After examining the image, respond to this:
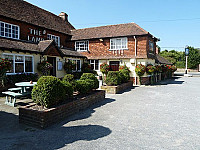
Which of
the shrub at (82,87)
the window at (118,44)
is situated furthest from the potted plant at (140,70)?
the shrub at (82,87)

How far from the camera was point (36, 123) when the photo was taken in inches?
190

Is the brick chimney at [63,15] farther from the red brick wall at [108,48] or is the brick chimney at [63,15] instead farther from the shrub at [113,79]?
the shrub at [113,79]

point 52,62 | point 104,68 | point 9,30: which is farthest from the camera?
point 104,68

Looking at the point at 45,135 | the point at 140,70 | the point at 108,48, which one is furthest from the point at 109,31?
the point at 45,135

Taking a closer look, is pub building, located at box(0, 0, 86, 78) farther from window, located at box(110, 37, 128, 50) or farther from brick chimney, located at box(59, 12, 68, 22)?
brick chimney, located at box(59, 12, 68, 22)

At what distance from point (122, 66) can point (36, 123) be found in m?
13.9

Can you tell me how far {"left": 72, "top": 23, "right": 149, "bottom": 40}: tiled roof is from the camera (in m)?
17.7

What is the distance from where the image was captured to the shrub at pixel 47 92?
5.18 meters

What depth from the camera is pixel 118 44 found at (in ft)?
60.8

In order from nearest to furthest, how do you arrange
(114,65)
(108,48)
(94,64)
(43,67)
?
(43,67)
(114,65)
(108,48)
(94,64)

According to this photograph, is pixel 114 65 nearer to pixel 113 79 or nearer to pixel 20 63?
pixel 113 79

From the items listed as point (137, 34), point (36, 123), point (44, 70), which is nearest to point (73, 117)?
point (36, 123)

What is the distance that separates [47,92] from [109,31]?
16.3m

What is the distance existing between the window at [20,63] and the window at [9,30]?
279 cm
